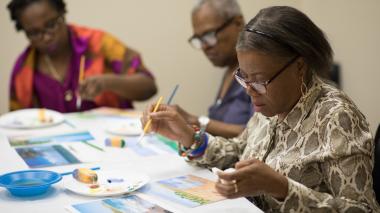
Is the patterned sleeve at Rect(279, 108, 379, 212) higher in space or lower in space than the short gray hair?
lower

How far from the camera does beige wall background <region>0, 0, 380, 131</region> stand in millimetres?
2832

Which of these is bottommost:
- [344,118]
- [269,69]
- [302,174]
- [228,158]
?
[228,158]

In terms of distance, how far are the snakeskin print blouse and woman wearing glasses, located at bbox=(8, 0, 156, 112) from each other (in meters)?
1.36

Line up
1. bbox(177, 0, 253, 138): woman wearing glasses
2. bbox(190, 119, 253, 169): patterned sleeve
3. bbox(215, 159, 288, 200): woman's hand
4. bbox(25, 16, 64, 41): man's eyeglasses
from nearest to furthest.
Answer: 1. bbox(215, 159, 288, 200): woman's hand
2. bbox(190, 119, 253, 169): patterned sleeve
3. bbox(177, 0, 253, 138): woman wearing glasses
4. bbox(25, 16, 64, 41): man's eyeglasses

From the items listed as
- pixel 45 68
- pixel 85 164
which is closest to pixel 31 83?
pixel 45 68

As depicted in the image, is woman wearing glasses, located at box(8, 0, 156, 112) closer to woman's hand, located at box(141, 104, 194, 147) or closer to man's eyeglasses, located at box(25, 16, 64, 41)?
man's eyeglasses, located at box(25, 16, 64, 41)

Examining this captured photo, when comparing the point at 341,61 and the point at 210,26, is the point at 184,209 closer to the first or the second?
the point at 210,26

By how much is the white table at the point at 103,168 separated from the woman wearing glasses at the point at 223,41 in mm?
441

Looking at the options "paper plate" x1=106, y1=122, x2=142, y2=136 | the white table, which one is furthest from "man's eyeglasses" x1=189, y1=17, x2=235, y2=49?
the white table

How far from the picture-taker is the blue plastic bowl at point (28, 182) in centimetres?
114

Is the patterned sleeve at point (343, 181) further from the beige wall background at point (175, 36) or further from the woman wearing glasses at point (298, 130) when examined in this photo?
the beige wall background at point (175, 36)

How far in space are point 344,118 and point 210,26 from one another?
107cm

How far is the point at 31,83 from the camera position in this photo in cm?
250

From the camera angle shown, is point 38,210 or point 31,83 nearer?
point 38,210
